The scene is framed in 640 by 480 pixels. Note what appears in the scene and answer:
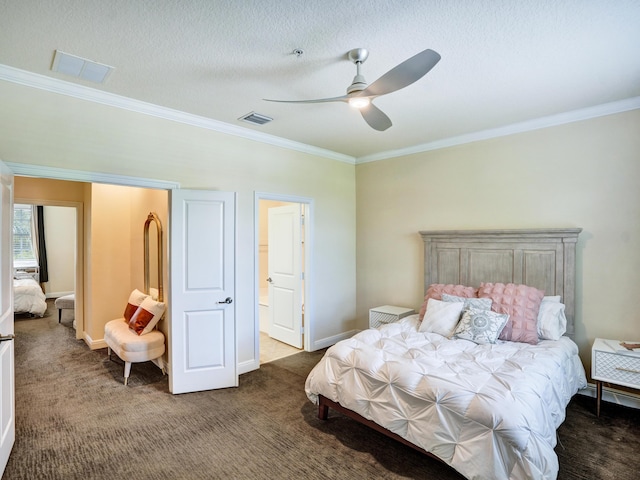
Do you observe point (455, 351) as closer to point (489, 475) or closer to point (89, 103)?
point (489, 475)

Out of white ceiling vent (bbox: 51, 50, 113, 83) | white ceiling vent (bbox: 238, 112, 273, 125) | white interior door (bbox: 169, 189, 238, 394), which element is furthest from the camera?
white ceiling vent (bbox: 238, 112, 273, 125)

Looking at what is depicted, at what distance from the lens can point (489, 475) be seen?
1.88 m

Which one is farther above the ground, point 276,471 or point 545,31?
point 545,31

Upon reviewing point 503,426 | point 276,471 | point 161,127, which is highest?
point 161,127

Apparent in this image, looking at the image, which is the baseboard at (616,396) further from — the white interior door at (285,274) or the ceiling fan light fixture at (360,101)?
the ceiling fan light fixture at (360,101)

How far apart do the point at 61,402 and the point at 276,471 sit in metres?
2.36

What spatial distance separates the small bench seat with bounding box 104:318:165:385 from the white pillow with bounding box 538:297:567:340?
12.9ft

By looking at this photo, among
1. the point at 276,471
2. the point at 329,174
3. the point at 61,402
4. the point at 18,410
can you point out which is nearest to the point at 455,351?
the point at 276,471

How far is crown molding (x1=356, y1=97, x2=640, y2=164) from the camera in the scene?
3213mm

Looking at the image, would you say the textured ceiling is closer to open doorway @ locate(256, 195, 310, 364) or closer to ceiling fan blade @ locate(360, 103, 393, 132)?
ceiling fan blade @ locate(360, 103, 393, 132)

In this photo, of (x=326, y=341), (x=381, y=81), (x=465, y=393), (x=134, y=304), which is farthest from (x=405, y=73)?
(x=134, y=304)

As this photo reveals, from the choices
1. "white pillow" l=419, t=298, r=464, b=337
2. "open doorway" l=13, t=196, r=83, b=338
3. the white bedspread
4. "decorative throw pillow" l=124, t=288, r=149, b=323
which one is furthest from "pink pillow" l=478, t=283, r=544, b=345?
"open doorway" l=13, t=196, r=83, b=338

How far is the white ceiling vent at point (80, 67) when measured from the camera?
2.44 metres

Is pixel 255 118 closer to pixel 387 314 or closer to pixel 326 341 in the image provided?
pixel 387 314
